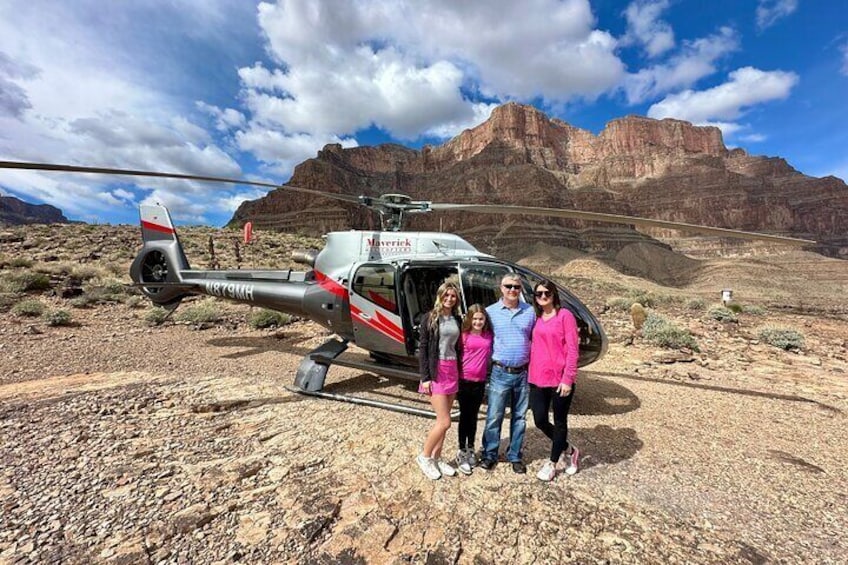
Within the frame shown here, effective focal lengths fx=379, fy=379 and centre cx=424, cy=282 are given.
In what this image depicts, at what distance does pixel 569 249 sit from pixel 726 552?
7572 centimetres

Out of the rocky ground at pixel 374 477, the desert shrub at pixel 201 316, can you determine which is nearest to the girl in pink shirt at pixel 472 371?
the rocky ground at pixel 374 477

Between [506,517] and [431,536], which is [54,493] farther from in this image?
[506,517]

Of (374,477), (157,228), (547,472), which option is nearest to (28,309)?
(157,228)

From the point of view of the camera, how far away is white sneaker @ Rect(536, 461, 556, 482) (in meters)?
3.16

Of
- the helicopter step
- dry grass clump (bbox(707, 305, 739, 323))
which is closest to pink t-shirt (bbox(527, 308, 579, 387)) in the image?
the helicopter step

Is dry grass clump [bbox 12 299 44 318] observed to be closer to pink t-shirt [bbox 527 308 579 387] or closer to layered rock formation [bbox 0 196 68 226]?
pink t-shirt [bbox 527 308 579 387]

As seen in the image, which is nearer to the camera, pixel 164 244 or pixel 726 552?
pixel 726 552

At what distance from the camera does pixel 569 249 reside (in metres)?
73.1

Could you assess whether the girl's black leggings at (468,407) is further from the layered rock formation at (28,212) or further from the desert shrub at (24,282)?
the layered rock formation at (28,212)

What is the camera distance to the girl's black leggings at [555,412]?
3.14 m

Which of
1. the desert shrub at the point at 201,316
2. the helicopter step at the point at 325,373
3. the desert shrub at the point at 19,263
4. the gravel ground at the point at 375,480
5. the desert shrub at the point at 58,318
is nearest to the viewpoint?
the gravel ground at the point at 375,480

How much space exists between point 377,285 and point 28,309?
11548 millimetres

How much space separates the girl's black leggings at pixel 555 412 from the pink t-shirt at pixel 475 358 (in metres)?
0.47

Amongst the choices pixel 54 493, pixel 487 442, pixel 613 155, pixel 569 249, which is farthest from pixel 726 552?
pixel 613 155
